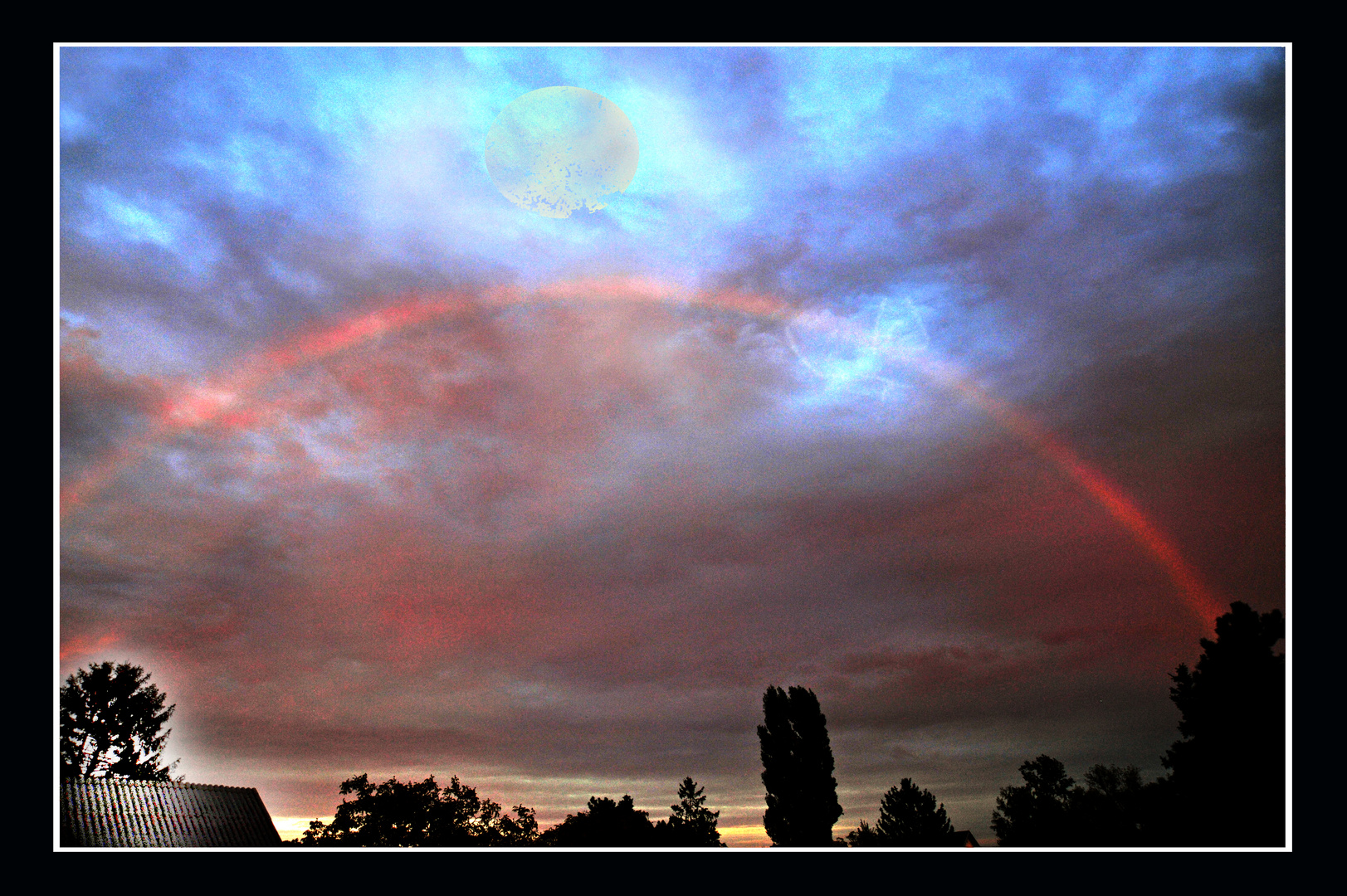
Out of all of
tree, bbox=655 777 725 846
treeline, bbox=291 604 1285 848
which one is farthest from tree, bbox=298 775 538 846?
tree, bbox=655 777 725 846

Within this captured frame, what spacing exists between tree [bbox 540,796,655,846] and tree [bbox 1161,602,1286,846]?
1846 centimetres

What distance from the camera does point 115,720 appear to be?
39906mm

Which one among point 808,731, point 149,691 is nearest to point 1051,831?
point 808,731

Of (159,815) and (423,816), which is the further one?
(423,816)

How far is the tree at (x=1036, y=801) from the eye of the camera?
38.8 m

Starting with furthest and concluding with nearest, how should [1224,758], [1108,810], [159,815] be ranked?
[1108,810]
[1224,758]
[159,815]

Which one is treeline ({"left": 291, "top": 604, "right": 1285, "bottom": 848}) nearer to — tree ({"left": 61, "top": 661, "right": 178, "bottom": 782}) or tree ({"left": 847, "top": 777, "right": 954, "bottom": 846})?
tree ({"left": 847, "top": 777, "right": 954, "bottom": 846})

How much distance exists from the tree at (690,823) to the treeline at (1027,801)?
3.1 inches

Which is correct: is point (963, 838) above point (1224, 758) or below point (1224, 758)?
below

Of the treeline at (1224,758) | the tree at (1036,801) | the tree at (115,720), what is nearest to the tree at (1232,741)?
the treeline at (1224,758)

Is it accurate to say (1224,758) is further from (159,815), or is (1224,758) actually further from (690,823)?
(159,815)

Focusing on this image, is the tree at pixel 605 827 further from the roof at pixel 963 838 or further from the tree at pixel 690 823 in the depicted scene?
the roof at pixel 963 838

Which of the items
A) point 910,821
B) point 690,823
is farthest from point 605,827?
point 910,821

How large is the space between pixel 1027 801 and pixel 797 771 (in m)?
12.6
